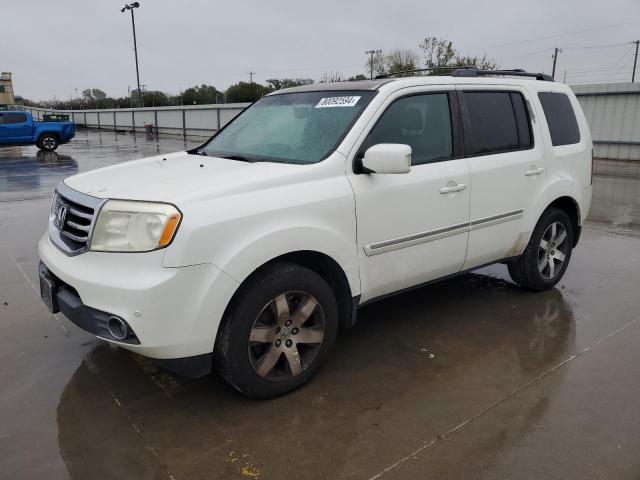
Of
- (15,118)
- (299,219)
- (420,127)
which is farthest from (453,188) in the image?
(15,118)

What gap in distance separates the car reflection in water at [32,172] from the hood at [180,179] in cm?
732

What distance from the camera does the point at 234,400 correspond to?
3115 millimetres

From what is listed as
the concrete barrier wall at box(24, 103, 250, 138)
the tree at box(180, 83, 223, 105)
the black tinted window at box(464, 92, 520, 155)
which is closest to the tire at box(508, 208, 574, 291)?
the black tinted window at box(464, 92, 520, 155)

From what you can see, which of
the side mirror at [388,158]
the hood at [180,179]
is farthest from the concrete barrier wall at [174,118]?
the side mirror at [388,158]

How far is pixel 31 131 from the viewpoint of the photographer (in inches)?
782

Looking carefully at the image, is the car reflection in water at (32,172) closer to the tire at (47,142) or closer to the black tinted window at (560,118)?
the tire at (47,142)

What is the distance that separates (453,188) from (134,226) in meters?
2.16

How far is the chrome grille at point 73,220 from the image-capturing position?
2.86 meters

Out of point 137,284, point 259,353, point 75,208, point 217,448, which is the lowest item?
point 217,448

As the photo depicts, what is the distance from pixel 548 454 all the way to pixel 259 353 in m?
1.58

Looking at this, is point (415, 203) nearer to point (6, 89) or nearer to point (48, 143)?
point (48, 143)

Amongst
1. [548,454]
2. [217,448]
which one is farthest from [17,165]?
[548,454]

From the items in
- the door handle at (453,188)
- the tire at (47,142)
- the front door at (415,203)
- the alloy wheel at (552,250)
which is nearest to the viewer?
the front door at (415,203)

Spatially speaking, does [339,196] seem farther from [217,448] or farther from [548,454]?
[548,454]
